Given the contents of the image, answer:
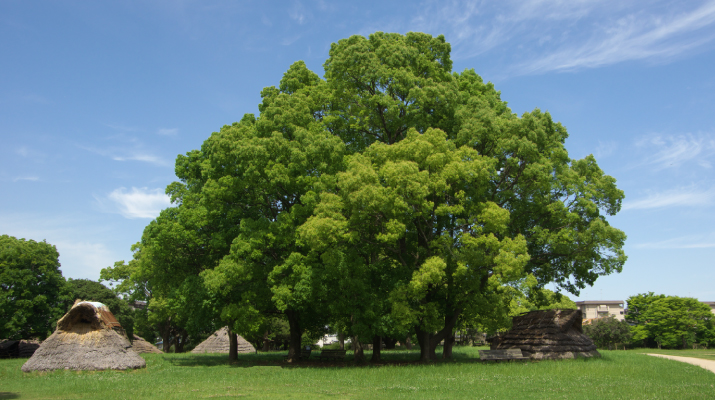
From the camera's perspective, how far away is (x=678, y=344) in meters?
57.8

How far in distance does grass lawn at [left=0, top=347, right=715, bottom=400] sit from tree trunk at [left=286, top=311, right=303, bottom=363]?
8.08m

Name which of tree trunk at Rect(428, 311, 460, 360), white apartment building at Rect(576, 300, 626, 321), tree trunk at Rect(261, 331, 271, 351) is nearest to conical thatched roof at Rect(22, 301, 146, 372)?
tree trunk at Rect(428, 311, 460, 360)

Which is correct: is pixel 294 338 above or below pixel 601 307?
above

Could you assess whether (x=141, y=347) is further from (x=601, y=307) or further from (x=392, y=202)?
(x=601, y=307)

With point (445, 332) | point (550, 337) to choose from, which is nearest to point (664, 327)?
point (550, 337)

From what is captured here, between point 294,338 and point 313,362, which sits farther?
point 294,338

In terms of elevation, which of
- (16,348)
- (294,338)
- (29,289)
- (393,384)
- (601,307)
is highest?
(29,289)

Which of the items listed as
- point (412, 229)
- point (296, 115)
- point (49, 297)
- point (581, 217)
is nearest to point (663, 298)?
point (581, 217)

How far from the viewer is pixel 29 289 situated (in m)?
39.1

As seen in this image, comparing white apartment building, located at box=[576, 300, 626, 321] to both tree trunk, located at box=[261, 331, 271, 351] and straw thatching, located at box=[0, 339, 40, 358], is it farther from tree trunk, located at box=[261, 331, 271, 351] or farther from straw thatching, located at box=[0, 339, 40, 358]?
straw thatching, located at box=[0, 339, 40, 358]

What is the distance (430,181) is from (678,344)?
5348cm

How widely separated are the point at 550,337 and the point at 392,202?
12954 millimetres

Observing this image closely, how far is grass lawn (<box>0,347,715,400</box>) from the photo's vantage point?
1372 cm

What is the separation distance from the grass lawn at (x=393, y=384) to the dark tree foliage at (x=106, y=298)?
27.8m
